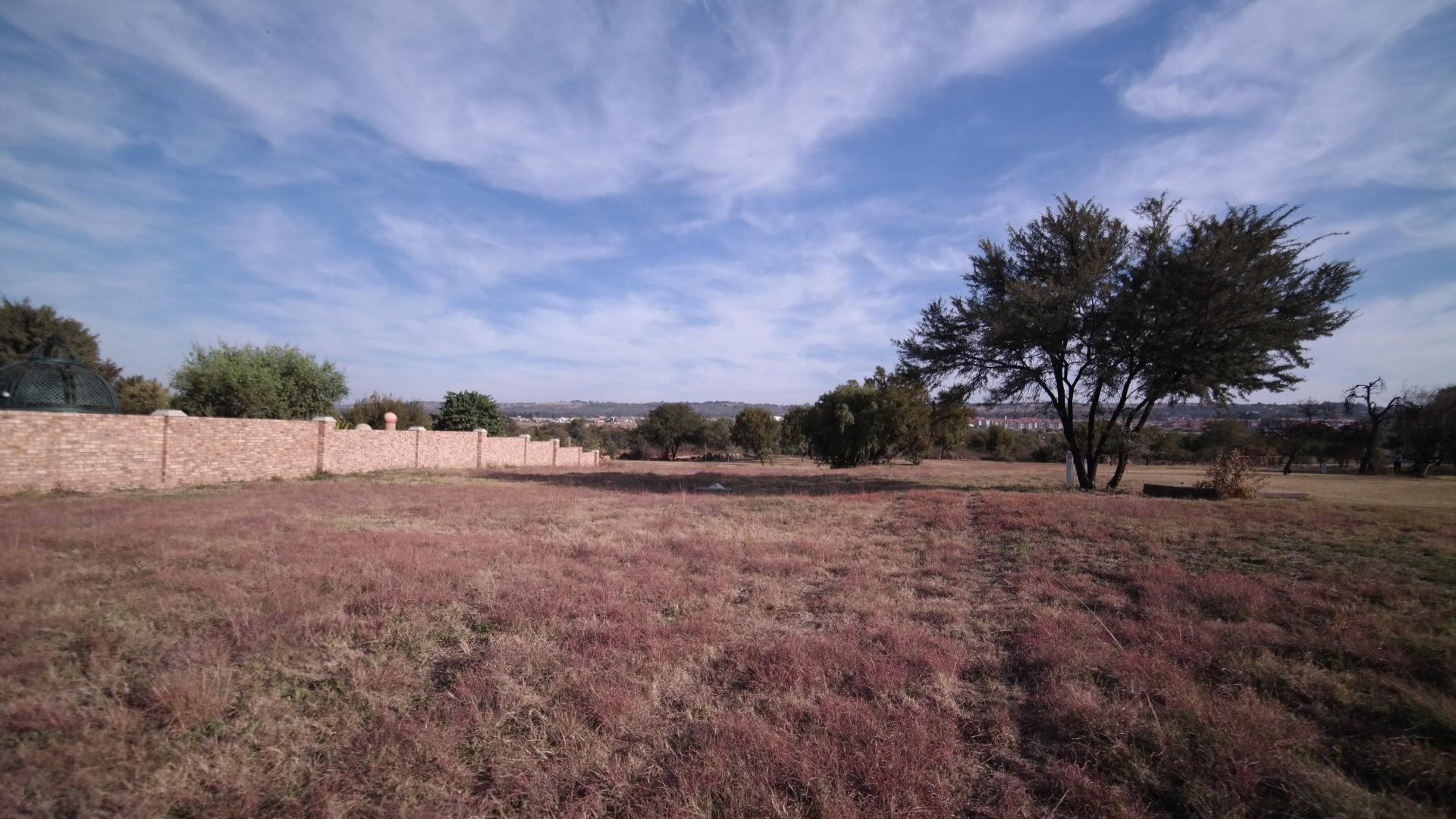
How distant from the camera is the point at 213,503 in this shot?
13.1 meters

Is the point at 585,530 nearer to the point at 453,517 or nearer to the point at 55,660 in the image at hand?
the point at 453,517

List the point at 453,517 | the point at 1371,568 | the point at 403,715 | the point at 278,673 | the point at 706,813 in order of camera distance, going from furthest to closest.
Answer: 1. the point at 453,517
2. the point at 1371,568
3. the point at 278,673
4. the point at 403,715
5. the point at 706,813

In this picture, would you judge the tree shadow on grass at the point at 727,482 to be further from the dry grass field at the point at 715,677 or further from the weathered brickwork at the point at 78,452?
the dry grass field at the point at 715,677

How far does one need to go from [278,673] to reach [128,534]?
7183mm

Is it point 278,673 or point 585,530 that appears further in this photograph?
point 585,530

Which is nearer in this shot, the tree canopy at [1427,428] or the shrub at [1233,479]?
the shrub at [1233,479]

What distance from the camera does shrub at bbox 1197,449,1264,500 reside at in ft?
51.7

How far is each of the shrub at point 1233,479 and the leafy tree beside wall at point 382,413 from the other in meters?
39.8

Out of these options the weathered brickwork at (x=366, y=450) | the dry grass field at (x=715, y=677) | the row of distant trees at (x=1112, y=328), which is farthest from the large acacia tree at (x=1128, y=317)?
the weathered brickwork at (x=366, y=450)

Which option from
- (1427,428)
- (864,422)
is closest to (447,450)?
(864,422)

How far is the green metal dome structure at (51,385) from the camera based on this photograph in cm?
1720

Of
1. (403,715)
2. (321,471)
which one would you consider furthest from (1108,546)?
(321,471)

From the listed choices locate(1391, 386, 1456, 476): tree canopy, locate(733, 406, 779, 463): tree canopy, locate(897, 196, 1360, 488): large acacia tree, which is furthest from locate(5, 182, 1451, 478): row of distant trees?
locate(733, 406, 779, 463): tree canopy

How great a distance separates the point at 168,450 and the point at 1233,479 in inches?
1175
